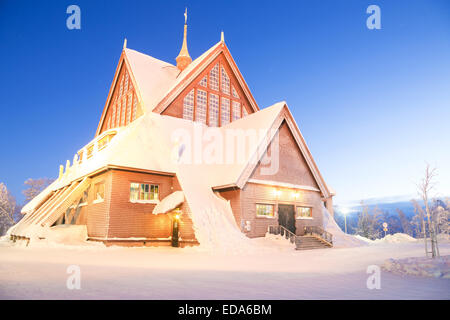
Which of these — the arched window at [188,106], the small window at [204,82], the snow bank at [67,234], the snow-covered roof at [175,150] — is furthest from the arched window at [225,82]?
the snow bank at [67,234]

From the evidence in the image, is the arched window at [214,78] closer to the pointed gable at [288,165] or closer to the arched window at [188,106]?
the arched window at [188,106]

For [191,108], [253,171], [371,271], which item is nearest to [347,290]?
[371,271]

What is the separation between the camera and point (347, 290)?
6645 mm

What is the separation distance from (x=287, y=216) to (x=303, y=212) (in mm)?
2188

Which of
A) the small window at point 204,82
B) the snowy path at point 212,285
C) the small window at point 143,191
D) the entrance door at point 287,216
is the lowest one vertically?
the snowy path at point 212,285

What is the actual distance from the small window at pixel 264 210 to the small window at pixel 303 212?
2848 millimetres

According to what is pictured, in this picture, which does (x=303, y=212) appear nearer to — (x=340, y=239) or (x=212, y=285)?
(x=340, y=239)

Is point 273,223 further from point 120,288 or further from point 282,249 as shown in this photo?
point 120,288

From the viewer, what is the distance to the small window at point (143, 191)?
1980cm

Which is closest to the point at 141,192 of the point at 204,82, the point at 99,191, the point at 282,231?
the point at 99,191

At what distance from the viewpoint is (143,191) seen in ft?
66.4
